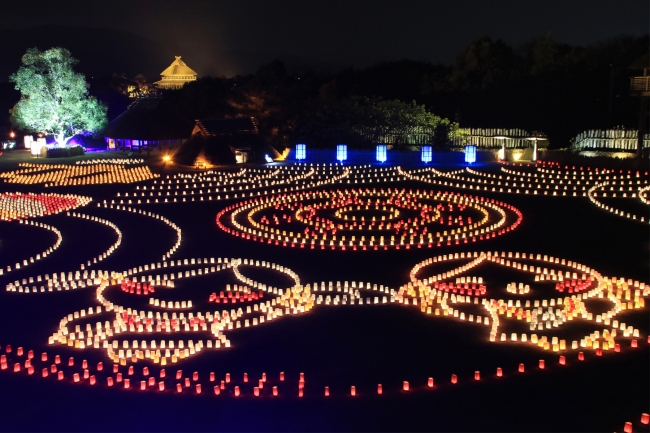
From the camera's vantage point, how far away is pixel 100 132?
138 ft

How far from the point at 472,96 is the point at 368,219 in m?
27.2

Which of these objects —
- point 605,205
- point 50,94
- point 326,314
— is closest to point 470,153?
point 605,205

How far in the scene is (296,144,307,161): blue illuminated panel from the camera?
35938mm

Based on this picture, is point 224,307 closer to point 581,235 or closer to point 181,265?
point 181,265

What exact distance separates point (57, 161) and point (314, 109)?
13276 millimetres

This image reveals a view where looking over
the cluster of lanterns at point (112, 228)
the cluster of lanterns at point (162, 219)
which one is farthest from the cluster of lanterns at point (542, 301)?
the cluster of lanterns at point (112, 228)

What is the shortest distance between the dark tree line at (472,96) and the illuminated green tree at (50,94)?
6660 millimetres

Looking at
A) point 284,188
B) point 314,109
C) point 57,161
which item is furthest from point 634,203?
point 57,161

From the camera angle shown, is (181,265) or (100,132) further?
(100,132)

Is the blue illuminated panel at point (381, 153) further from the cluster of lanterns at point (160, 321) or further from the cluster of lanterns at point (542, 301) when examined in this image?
the cluster of lanterns at point (160, 321)

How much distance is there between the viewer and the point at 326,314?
12625mm

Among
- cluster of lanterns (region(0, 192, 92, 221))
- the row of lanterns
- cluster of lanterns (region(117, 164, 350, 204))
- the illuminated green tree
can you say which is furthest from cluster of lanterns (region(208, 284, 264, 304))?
the illuminated green tree

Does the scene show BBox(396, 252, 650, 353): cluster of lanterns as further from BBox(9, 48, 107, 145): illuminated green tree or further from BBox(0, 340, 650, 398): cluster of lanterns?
BBox(9, 48, 107, 145): illuminated green tree

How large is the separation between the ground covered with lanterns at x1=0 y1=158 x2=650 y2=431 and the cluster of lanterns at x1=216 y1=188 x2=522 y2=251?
0.30ft
